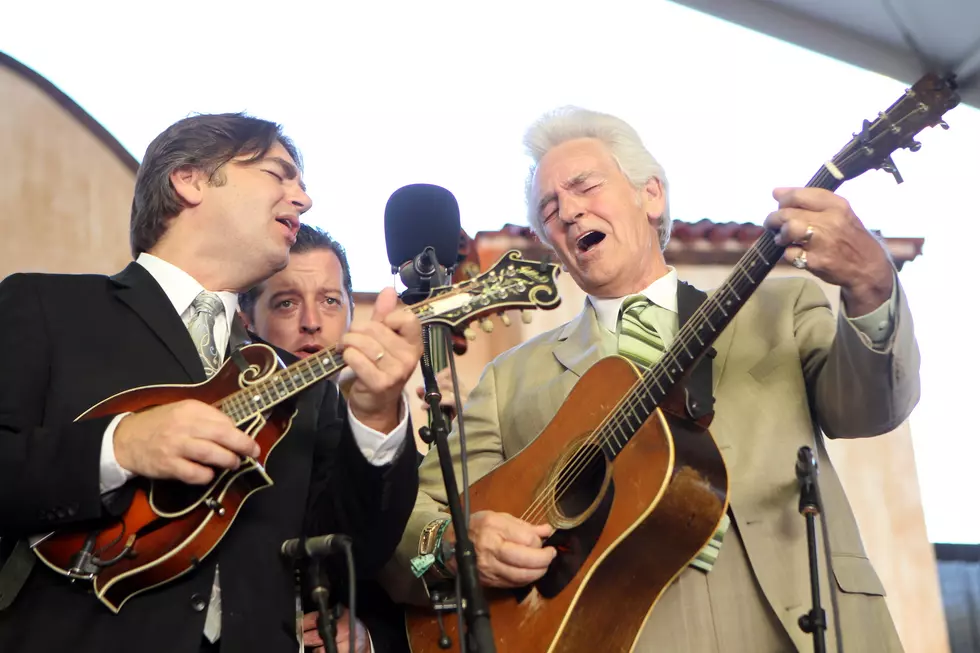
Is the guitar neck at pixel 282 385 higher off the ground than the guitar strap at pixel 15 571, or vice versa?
the guitar neck at pixel 282 385

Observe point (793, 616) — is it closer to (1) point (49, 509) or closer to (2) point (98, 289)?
(1) point (49, 509)

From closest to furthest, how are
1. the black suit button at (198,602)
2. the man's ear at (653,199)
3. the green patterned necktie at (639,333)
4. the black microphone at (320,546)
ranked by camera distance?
the black microphone at (320,546)
the black suit button at (198,602)
the green patterned necktie at (639,333)
the man's ear at (653,199)

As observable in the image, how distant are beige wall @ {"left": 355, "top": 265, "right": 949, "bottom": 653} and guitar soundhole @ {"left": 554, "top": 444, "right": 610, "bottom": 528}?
2548 millimetres

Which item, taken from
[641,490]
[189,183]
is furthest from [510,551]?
[189,183]

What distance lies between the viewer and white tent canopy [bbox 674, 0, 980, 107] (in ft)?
11.9

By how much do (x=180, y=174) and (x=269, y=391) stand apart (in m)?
0.90

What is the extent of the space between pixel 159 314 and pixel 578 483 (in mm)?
1106

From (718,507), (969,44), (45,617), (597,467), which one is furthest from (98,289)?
(969,44)

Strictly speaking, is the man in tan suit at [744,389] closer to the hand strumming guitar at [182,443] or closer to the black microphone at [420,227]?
the black microphone at [420,227]

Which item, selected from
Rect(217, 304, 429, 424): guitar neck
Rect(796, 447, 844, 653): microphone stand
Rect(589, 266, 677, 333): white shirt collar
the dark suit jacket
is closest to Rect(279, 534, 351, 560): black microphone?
the dark suit jacket

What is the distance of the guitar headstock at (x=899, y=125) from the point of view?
84.5 inches

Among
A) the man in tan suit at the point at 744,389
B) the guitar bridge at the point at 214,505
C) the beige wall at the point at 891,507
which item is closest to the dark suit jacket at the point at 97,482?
the guitar bridge at the point at 214,505

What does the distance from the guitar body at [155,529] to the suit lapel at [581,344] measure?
3.19 ft

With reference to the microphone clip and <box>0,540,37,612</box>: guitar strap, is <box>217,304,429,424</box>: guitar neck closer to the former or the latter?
the microphone clip
